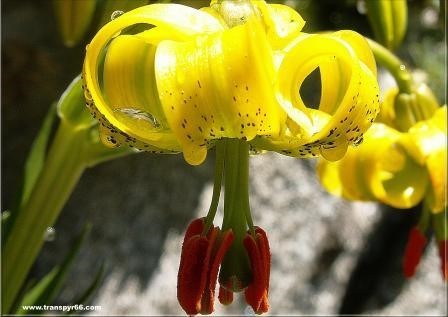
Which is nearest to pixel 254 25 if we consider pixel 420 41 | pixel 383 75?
pixel 383 75

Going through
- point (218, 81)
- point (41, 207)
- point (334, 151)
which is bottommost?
point (41, 207)

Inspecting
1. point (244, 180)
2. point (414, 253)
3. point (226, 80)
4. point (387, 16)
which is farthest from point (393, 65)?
point (226, 80)

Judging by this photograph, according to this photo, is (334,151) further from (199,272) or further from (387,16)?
(387,16)

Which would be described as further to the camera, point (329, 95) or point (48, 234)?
point (48, 234)

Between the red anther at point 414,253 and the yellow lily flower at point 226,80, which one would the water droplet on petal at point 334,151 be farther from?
the red anther at point 414,253

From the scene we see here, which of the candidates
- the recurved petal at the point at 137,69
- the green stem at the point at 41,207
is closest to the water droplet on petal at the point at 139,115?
the recurved petal at the point at 137,69
